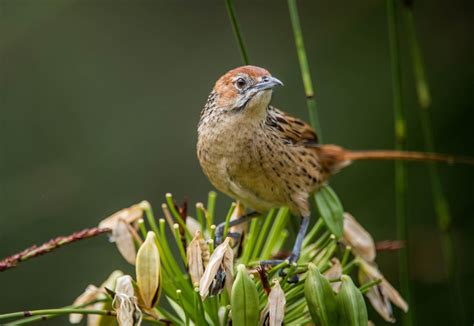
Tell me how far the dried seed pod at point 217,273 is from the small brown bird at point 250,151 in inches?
35.0

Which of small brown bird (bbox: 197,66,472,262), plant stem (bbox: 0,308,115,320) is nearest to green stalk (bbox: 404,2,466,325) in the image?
small brown bird (bbox: 197,66,472,262)

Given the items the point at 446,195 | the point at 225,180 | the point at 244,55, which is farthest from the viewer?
the point at 446,195

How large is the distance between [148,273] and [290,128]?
1.44 meters

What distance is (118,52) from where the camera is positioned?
7.37 metres

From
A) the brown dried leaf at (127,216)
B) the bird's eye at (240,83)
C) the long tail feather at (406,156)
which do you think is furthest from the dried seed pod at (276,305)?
the bird's eye at (240,83)

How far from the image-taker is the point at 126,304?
285 centimetres

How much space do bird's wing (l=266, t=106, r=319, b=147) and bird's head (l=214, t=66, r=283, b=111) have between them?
6.5 inches

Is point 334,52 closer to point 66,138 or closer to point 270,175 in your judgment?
point 66,138

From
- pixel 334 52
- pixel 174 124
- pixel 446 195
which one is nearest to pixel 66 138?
pixel 174 124

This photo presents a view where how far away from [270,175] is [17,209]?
7.94ft

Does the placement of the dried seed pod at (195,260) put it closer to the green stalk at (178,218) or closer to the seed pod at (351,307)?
the green stalk at (178,218)

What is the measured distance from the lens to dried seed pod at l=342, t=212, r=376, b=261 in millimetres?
3424

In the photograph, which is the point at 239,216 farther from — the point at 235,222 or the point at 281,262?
the point at 281,262

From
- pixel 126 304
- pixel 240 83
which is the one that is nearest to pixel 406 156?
pixel 240 83
